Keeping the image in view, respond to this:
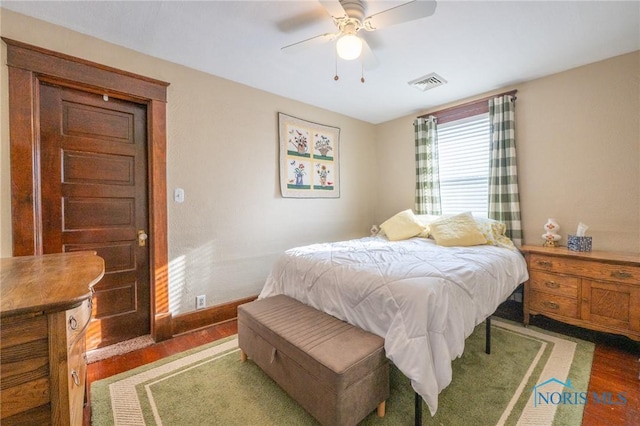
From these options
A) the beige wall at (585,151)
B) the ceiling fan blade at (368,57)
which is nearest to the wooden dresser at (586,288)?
the beige wall at (585,151)

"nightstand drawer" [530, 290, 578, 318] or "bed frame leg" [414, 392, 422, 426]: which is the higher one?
"nightstand drawer" [530, 290, 578, 318]

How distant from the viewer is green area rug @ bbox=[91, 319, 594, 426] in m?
1.50

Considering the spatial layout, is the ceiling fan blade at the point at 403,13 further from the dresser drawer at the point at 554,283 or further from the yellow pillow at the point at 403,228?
the dresser drawer at the point at 554,283

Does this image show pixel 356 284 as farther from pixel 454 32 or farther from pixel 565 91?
pixel 565 91

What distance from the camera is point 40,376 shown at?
30.2 inches

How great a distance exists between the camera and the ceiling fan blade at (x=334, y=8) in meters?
1.64

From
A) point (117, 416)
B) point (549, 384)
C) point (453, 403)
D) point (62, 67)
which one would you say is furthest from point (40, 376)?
point (549, 384)

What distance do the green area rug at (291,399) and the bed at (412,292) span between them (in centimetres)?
43

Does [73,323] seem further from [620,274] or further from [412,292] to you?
[620,274]

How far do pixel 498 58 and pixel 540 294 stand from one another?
2236mm

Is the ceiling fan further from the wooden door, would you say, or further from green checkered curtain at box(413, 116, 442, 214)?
green checkered curtain at box(413, 116, 442, 214)

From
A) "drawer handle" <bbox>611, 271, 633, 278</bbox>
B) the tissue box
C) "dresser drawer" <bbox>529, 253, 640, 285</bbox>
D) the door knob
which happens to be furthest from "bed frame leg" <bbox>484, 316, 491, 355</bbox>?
the door knob

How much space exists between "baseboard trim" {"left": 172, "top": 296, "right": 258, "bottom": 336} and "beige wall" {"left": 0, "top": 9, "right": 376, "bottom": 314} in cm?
6

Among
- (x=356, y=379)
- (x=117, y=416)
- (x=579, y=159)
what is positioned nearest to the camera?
(x=356, y=379)
